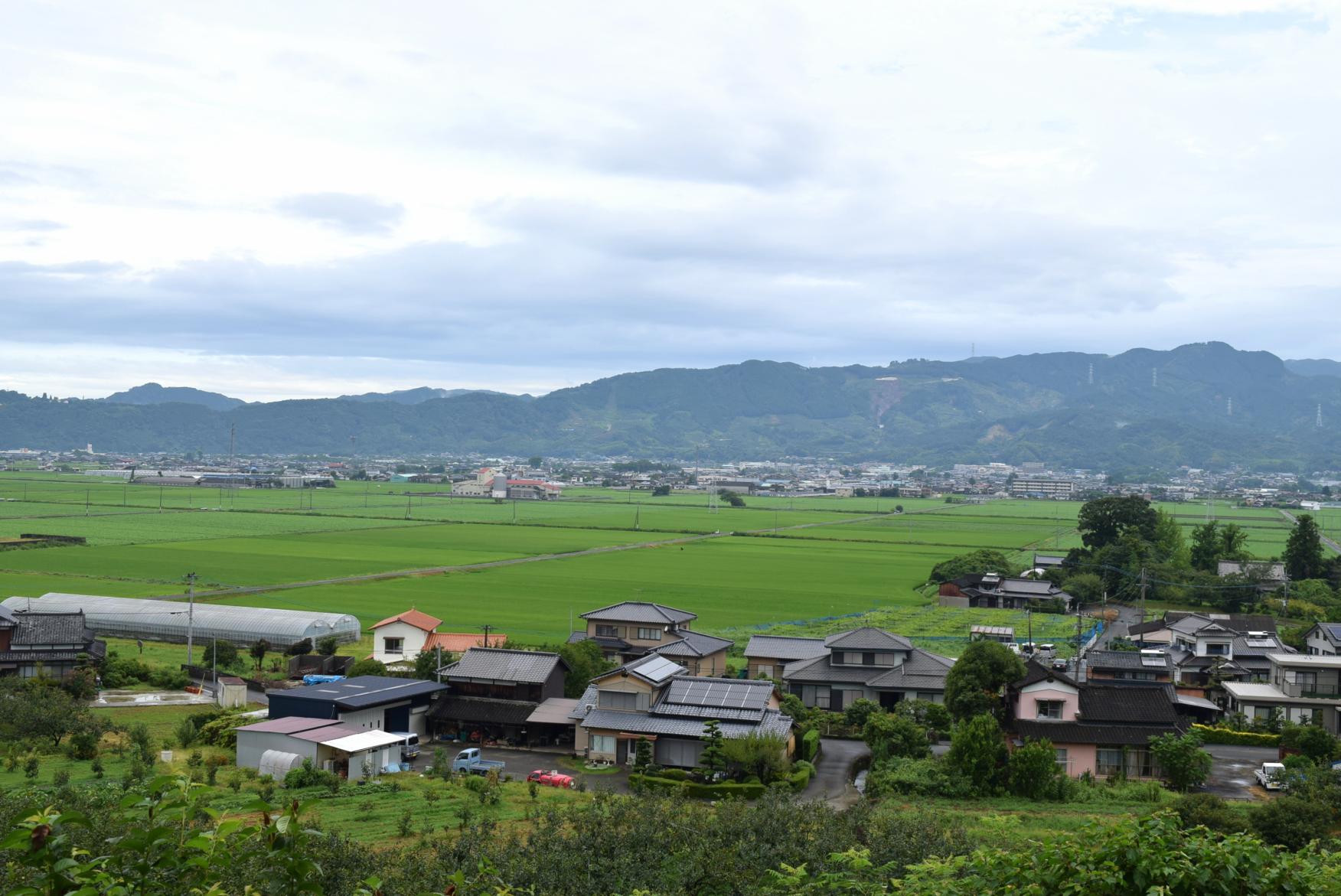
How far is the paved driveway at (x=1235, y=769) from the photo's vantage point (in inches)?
841

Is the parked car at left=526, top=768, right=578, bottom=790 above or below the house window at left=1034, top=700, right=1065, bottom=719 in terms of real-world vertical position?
below

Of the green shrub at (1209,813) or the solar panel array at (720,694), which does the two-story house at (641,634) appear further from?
the green shrub at (1209,813)

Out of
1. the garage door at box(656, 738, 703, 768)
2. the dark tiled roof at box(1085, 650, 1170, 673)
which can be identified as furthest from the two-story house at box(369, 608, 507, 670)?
the dark tiled roof at box(1085, 650, 1170, 673)

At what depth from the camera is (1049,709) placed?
2453 centimetres

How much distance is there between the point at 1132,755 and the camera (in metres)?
23.1

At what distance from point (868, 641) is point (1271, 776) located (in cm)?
1099

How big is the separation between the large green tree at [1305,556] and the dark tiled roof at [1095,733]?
3774cm

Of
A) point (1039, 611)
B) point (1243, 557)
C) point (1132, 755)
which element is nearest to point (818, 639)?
point (1132, 755)

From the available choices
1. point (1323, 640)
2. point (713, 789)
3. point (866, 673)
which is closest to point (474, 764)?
point (713, 789)

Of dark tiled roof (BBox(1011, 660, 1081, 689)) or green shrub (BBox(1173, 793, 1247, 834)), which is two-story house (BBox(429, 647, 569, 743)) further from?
green shrub (BBox(1173, 793, 1247, 834))

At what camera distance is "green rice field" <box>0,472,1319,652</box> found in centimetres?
4488

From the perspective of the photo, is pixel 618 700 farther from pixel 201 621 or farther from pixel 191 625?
pixel 201 621

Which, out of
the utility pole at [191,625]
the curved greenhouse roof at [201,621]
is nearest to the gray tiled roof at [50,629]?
the utility pole at [191,625]

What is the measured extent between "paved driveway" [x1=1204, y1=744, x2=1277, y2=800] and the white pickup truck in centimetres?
20
